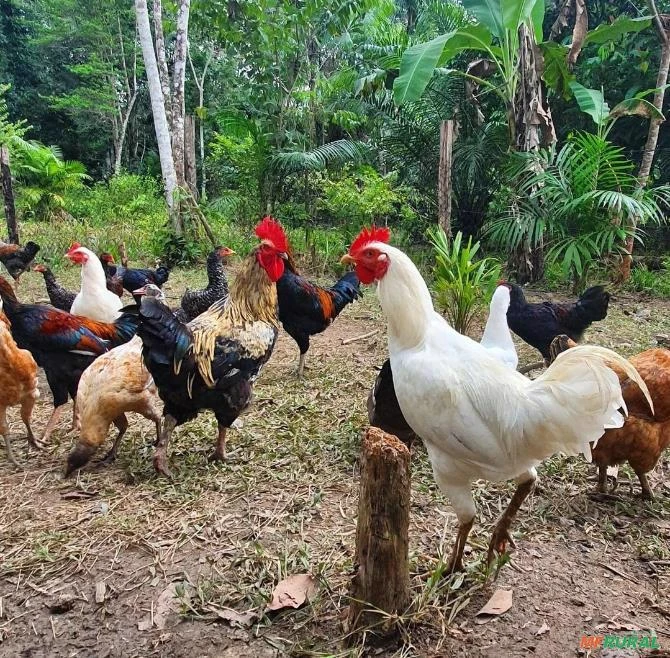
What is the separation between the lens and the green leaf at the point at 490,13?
793cm

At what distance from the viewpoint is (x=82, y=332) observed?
420 centimetres

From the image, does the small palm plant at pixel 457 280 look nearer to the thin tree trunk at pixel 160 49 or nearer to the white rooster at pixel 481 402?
the white rooster at pixel 481 402

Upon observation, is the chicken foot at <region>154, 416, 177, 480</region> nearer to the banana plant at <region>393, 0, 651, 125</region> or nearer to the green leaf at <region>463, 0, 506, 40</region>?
the banana plant at <region>393, 0, 651, 125</region>

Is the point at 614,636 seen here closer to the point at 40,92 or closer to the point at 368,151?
the point at 368,151

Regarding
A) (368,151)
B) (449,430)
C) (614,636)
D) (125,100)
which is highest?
(125,100)

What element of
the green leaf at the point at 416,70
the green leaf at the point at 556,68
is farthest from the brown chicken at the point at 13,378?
the green leaf at the point at 556,68

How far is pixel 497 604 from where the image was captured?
7.63ft

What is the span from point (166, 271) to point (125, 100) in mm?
19946

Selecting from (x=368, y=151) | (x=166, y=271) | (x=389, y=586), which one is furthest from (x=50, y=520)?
(x=368, y=151)

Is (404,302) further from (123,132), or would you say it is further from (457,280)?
(123,132)

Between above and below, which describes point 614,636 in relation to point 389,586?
below

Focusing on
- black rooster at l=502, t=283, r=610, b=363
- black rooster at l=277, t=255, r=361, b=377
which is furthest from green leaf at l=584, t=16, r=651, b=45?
black rooster at l=277, t=255, r=361, b=377

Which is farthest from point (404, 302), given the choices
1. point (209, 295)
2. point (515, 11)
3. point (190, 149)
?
point (190, 149)

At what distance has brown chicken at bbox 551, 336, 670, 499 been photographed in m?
2.96
